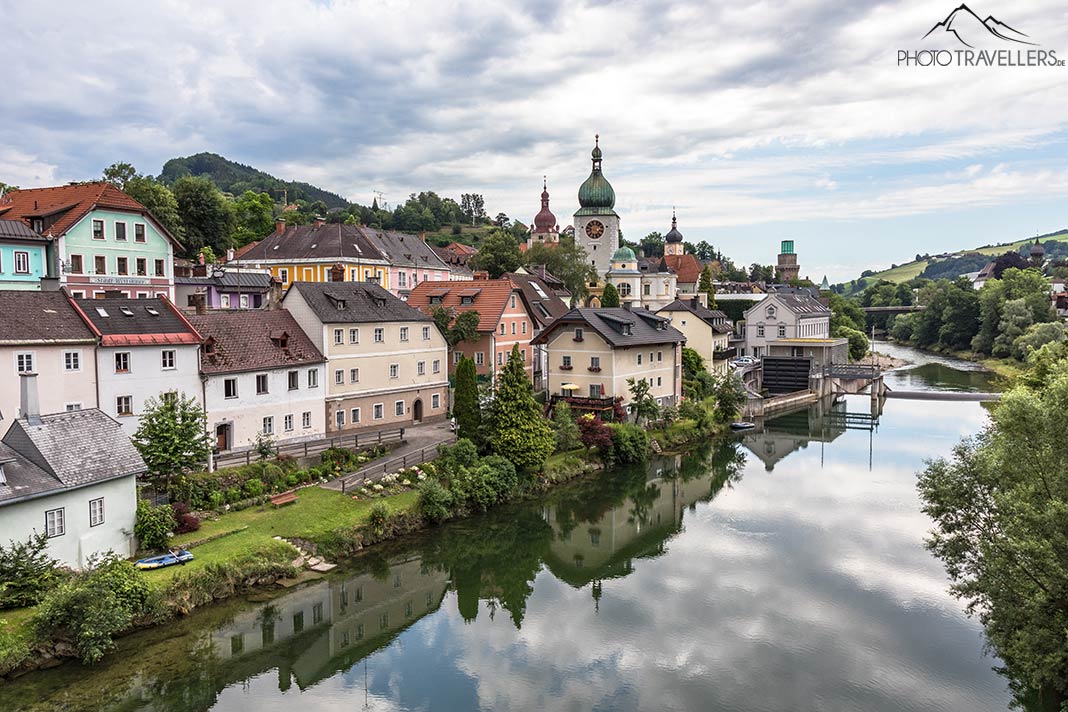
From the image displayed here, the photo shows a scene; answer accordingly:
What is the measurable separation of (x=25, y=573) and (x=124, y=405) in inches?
371

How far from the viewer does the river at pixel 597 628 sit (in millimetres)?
17734

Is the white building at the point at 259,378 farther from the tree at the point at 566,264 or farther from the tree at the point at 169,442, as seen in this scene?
the tree at the point at 566,264

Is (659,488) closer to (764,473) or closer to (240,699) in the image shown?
(764,473)

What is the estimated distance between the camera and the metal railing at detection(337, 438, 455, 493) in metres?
28.0

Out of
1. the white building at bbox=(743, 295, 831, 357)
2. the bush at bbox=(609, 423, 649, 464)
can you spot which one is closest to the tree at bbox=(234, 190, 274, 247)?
the white building at bbox=(743, 295, 831, 357)

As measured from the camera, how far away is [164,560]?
20.9 metres

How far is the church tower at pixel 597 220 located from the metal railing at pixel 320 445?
57617 mm

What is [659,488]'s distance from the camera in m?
37.2

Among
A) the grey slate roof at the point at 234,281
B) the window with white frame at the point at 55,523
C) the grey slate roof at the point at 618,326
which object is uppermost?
the grey slate roof at the point at 234,281

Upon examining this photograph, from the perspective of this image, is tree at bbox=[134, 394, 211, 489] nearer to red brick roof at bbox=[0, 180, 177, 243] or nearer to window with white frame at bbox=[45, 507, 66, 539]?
window with white frame at bbox=[45, 507, 66, 539]

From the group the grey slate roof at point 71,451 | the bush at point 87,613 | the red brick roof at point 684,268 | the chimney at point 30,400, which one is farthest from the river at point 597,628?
the red brick roof at point 684,268

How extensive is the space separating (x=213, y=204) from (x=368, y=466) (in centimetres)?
4509

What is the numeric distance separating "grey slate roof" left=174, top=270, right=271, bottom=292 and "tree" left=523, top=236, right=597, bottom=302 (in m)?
26.2

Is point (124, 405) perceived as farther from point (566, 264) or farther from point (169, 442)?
point (566, 264)
